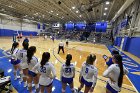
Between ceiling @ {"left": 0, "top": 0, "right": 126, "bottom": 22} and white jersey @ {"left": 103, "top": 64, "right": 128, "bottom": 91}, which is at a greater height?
ceiling @ {"left": 0, "top": 0, "right": 126, "bottom": 22}

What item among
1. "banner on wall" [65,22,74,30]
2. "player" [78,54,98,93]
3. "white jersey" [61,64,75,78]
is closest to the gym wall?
"banner on wall" [65,22,74,30]

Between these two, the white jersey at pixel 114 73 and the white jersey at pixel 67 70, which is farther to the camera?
the white jersey at pixel 67 70

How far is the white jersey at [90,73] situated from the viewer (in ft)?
8.54

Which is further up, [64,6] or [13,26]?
[64,6]

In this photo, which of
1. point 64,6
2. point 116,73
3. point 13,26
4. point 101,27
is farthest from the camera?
point 101,27

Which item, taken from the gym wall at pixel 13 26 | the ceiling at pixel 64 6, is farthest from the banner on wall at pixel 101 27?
the gym wall at pixel 13 26

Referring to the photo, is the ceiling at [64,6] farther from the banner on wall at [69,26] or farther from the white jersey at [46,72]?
the banner on wall at [69,26]

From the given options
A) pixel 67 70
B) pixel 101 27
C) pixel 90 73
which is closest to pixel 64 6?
pixel 67 70

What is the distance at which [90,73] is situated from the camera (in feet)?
8.65

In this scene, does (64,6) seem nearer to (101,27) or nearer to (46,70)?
(46,70)

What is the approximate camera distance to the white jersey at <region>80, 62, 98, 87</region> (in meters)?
2.60

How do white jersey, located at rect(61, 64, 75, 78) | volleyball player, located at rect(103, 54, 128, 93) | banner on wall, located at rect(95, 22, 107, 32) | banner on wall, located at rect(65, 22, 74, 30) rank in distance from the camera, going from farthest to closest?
banner on wall, located at rect(65, 22, 74, 30) < banner on wall, located at rect(95, 22, 107, 32) < white jersey, located at rect(61, 64, 75, 78) < volleyball player, located at rect(103, 54, 128, 93)

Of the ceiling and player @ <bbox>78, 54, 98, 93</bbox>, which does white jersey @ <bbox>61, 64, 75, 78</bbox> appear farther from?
the ceiling

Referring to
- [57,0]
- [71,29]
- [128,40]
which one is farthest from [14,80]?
[71,29]
